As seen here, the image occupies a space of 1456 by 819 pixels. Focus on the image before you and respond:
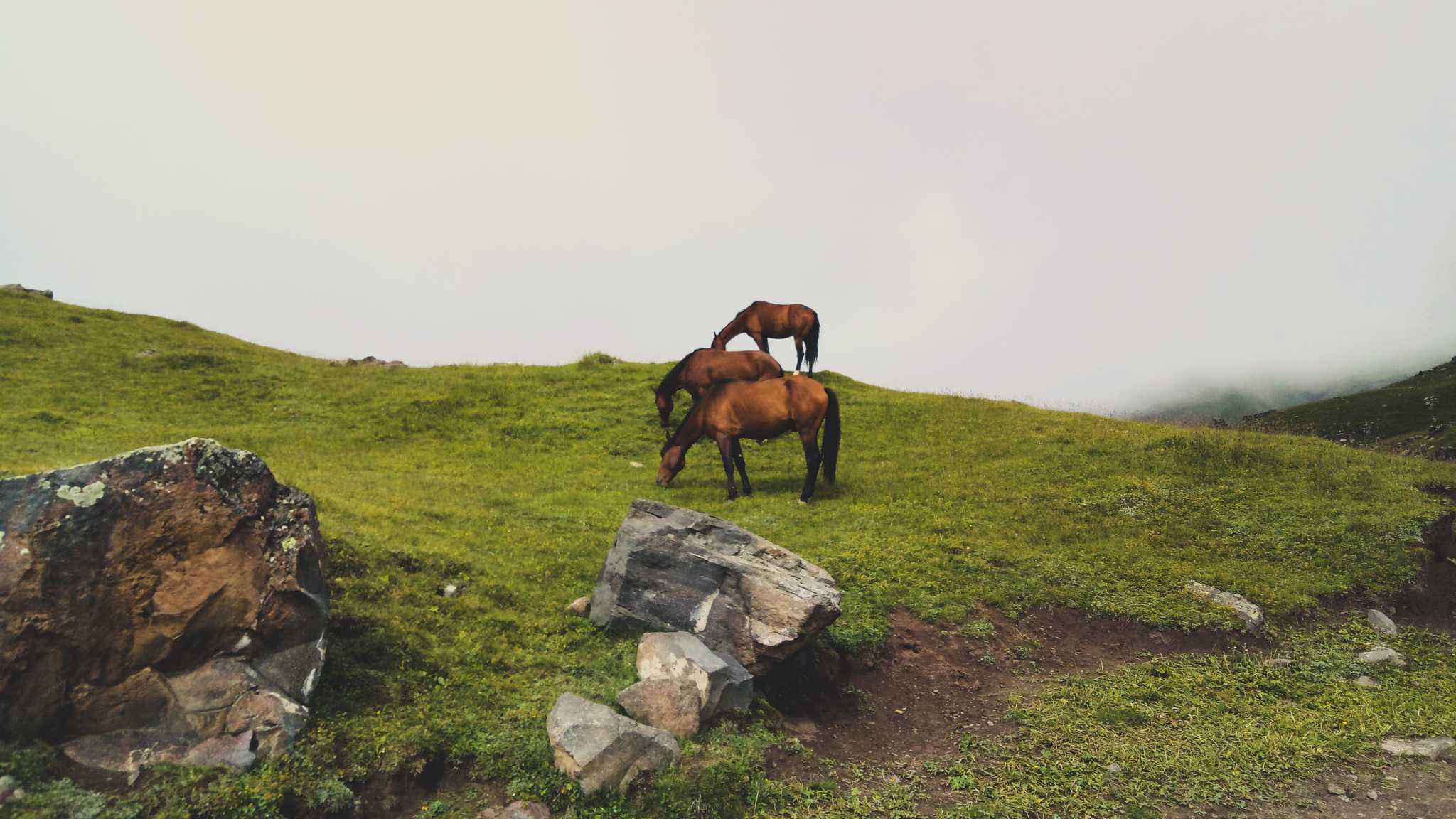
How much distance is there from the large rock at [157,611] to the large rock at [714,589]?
3.54 metres

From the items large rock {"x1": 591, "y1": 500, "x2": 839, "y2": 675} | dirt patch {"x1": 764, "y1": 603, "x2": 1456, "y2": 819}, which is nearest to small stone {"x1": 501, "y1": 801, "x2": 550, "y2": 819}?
dirt patch {"x1": 764, "y1": 603, "x2": 1456, "y2": 819}

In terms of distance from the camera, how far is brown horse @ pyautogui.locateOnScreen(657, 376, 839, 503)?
1589cm

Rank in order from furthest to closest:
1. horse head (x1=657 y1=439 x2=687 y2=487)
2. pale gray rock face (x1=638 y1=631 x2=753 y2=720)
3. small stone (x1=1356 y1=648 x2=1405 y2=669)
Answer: horse head (x1=657 y1=439 x2=687 y2=487) < small stone (x1=1356 y1=648 x2=1405 y2=669) < pale gray rock face (x1=638 y1=631 x2=753 y2=720)

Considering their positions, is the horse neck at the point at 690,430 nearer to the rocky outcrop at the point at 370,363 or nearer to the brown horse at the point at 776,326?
the brown horse at the point at 776,326

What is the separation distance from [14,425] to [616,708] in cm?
1899

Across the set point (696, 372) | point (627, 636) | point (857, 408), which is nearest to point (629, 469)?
point (696, 372)

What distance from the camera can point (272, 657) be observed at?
250 inches

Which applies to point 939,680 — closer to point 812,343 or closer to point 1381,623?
point 1381,623

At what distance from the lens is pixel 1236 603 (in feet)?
34.9

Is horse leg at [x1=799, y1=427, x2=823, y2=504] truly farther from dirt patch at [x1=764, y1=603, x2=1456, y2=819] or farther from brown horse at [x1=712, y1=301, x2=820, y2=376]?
brown horse at [x1=712, y1=301, x2=820, y2=376]

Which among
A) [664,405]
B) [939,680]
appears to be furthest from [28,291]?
[939,680]

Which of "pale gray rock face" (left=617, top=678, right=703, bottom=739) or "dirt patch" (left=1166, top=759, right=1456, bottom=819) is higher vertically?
"pale gray rock face" (left=617, top=678, right=703, bottom=739)

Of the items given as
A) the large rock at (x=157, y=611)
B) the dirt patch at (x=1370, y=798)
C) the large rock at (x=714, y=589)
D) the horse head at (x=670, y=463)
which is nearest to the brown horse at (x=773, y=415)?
the horse head at (x=670, y=463)

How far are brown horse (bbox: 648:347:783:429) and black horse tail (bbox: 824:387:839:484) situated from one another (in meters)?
3.92
